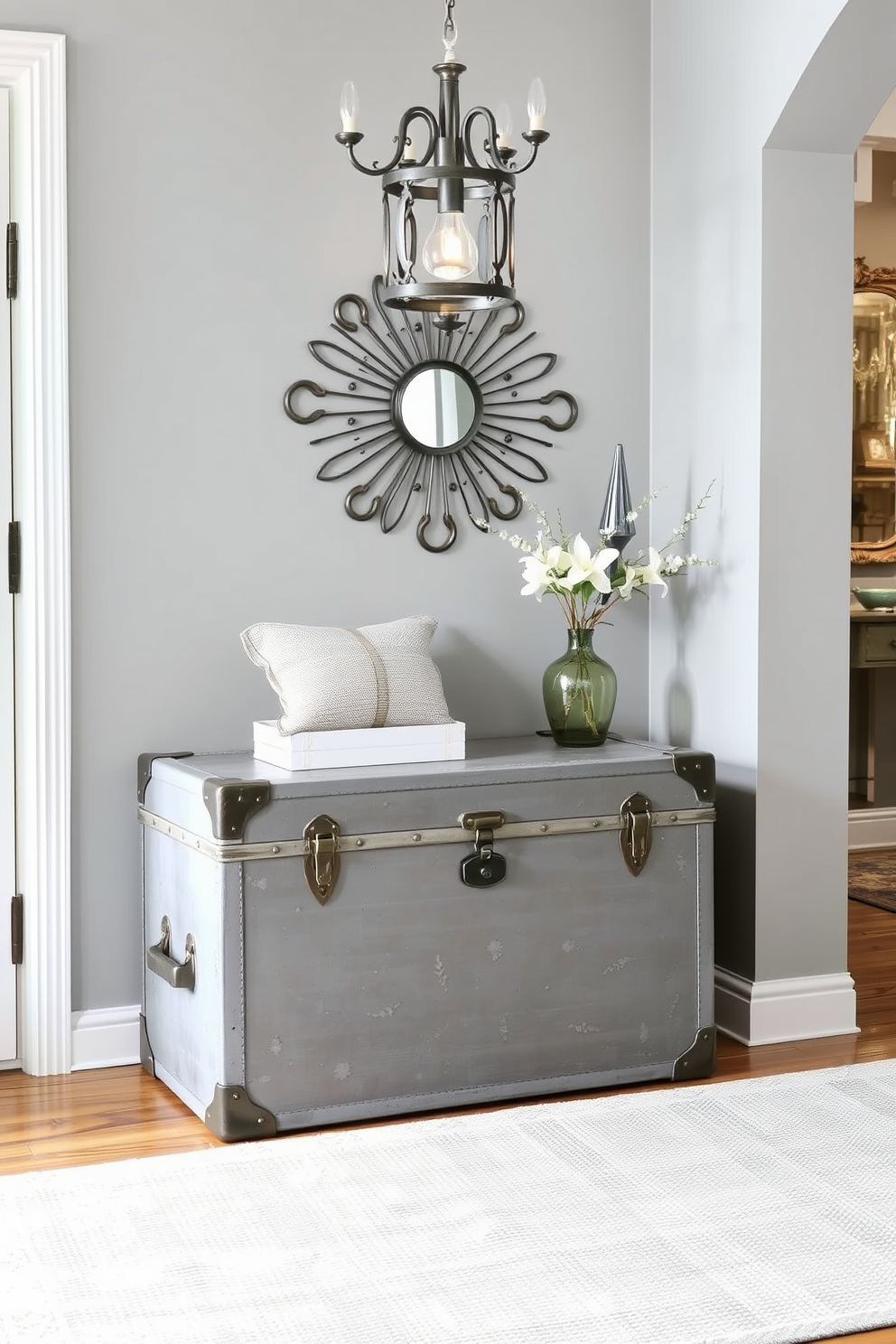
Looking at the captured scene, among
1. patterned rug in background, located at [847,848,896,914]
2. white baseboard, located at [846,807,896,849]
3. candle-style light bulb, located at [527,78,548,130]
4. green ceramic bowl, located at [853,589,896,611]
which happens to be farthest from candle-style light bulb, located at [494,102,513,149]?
white baseboard, located at [846,807,896,849]

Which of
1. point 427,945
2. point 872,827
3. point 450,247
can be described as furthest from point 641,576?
point 872,827

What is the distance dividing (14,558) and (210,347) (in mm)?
632

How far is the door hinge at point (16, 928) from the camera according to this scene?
2.99m

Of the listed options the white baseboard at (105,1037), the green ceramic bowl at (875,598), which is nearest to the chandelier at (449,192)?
the white baseboard at (105,1037)

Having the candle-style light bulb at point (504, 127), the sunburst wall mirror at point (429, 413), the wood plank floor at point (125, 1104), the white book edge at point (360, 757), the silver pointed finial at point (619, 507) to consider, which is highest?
the candle-style light bulb at point (504, 127)

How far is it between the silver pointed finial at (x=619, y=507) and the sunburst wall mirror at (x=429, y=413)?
195 mm

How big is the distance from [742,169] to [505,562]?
1037 mm

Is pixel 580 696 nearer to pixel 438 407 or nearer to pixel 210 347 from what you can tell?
pixel 438 407

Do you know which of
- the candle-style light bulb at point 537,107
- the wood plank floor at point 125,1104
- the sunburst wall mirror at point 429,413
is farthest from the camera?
the sunburst wall mirror at point 429,413

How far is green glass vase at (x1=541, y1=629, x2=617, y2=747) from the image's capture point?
311cm

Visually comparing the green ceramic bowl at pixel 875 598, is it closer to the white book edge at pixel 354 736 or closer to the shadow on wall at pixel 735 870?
the shadow on wall at pixel 735 870

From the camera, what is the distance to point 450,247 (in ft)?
7.50

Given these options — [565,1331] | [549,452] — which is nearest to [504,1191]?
[565,1331]

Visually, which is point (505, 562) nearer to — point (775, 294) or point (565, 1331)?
point (775, 294)
